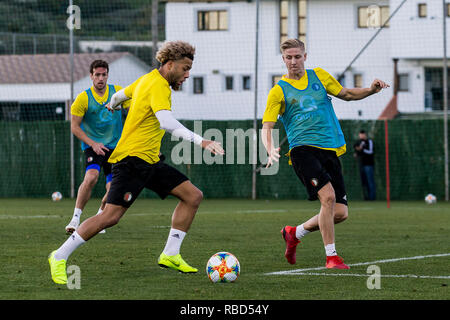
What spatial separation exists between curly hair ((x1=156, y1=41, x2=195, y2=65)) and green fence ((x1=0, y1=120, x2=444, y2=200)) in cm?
1685

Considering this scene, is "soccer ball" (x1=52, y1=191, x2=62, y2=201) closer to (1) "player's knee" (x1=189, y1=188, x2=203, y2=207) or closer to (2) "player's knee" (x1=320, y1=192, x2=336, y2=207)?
(2) "player's knee" (x1=320, y1=192, x2=336, y2=207)

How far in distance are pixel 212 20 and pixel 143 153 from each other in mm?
43636

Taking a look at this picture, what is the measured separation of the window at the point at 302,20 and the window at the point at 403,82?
533 centimetres

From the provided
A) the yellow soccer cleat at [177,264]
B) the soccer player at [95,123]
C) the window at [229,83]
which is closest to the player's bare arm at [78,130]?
the soccer player at [95,123]

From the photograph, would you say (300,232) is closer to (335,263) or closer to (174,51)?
(335,263)

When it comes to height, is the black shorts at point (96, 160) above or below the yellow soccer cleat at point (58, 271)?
above

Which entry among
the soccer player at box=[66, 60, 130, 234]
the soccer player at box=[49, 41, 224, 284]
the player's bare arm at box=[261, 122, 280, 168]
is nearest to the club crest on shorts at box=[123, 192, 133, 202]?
the soccer player at box=[49, 41, 224, 284]

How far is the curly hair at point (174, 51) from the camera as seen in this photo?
861 centimetres

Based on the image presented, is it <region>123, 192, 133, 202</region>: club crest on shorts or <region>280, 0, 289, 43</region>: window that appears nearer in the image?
<region>123, 192, 133, 202</region>: club crest on shorts

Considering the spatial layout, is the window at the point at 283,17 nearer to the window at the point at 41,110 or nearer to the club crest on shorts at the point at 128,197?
the window at the point at 41,110

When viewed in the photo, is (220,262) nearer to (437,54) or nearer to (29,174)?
(29,174)

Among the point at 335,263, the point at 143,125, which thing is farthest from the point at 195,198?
the point at 335,263

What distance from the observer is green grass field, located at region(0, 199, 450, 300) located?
7691 millimetres

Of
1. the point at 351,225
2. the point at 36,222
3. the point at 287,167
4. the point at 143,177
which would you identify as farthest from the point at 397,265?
the point at 287,167
